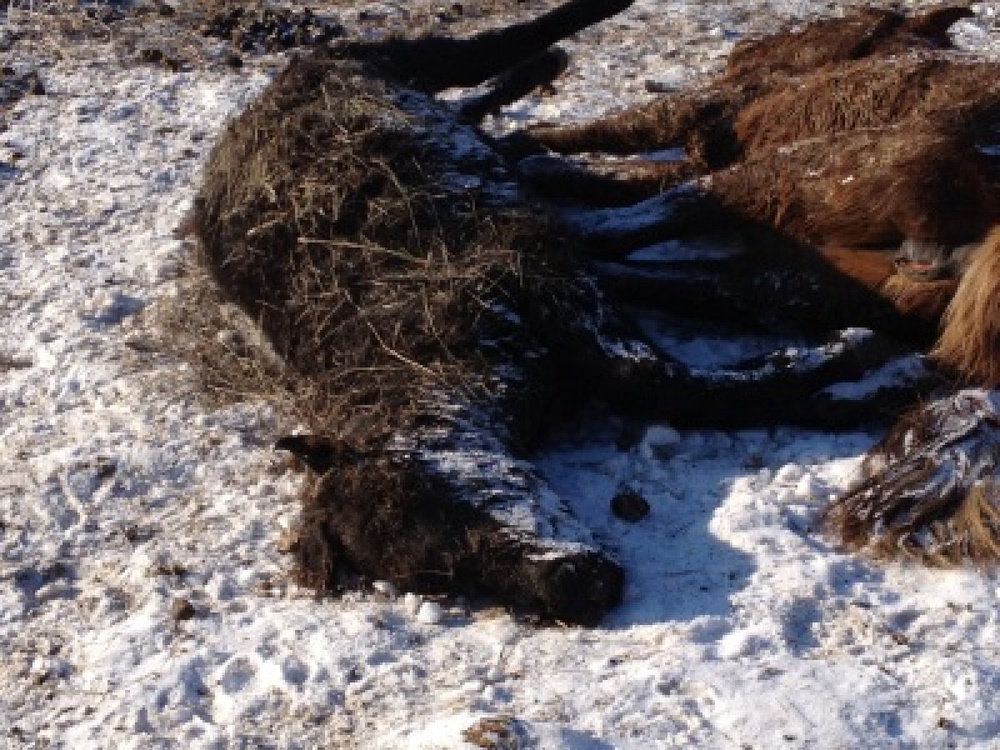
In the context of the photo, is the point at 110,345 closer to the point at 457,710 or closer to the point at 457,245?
the point at 457,245

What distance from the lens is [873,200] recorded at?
490cm

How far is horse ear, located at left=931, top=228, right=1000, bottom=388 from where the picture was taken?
4516 millimetres

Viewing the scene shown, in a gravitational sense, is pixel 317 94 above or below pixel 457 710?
above

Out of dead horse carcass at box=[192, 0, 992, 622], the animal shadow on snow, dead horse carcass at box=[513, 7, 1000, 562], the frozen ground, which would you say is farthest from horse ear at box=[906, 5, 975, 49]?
the animal shadow on snow

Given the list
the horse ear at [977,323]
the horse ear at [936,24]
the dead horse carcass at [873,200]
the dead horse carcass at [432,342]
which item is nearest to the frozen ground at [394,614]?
the dead horse carcass at [432,342]

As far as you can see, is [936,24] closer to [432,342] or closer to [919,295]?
[919,295]

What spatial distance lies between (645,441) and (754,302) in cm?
76

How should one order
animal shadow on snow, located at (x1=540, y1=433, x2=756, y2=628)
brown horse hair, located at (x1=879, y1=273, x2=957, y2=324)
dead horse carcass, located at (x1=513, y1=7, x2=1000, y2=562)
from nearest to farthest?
animal shadow on snow, located at (x1=540, y1=433, x2=756, y2=628), dead horse carcass, located at (x1=513, y1=7, x2=1000, y2=562), brown horse hair, located at (x1=879, y1=273, x2=957, y2=324)

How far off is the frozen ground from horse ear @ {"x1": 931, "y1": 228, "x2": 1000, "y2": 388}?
0.40m

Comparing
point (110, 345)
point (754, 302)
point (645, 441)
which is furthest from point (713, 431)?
point (110, 345)

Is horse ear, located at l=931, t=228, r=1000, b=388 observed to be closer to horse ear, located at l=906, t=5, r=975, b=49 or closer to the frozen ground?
the frozen ground

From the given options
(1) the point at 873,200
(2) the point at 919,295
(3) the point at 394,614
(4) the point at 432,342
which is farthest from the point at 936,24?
(3) the point at 394,614

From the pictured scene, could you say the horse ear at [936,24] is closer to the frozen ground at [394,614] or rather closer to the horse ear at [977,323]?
the horse ear at [977,323]

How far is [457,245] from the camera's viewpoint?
4.98 m
